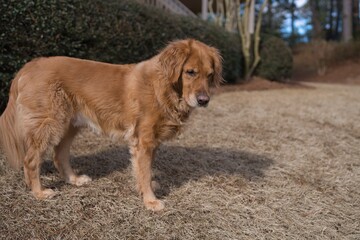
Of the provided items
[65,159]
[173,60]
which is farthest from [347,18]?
[65,159]

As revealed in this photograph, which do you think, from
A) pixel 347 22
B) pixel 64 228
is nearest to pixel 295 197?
pixel 64 228

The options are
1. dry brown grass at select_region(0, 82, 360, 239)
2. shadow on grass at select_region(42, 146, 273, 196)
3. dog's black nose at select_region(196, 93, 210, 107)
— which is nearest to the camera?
dry brown grass at select_region(0, 82, 360, 239)

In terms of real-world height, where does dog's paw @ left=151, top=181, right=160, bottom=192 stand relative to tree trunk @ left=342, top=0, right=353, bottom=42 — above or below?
below

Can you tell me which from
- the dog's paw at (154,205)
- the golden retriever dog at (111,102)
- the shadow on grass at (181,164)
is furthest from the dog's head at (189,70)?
the shadow on grass at (181,164)

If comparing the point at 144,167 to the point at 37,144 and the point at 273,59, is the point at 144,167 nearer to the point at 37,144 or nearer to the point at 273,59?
the point at 37,144

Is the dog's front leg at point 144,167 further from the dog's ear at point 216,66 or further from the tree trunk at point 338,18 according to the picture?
the tree trunk at point 338,18

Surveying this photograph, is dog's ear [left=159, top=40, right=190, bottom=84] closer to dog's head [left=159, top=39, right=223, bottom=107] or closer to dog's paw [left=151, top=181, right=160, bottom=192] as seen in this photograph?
dog's head [left=159, top=39, right=223, bottom=107]

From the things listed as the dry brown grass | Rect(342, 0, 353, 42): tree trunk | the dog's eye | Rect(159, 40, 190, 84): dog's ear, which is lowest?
the dry brown grass

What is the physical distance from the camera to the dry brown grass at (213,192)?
2.71 m

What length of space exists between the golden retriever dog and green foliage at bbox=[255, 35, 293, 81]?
1113cm

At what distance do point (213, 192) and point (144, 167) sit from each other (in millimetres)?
766

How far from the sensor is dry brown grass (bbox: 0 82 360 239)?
2.71 meters

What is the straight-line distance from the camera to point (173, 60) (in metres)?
3.05

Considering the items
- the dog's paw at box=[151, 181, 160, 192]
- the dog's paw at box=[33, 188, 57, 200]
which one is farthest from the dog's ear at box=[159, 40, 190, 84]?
the dog's paw at box=[33, 188, 57, 200]
